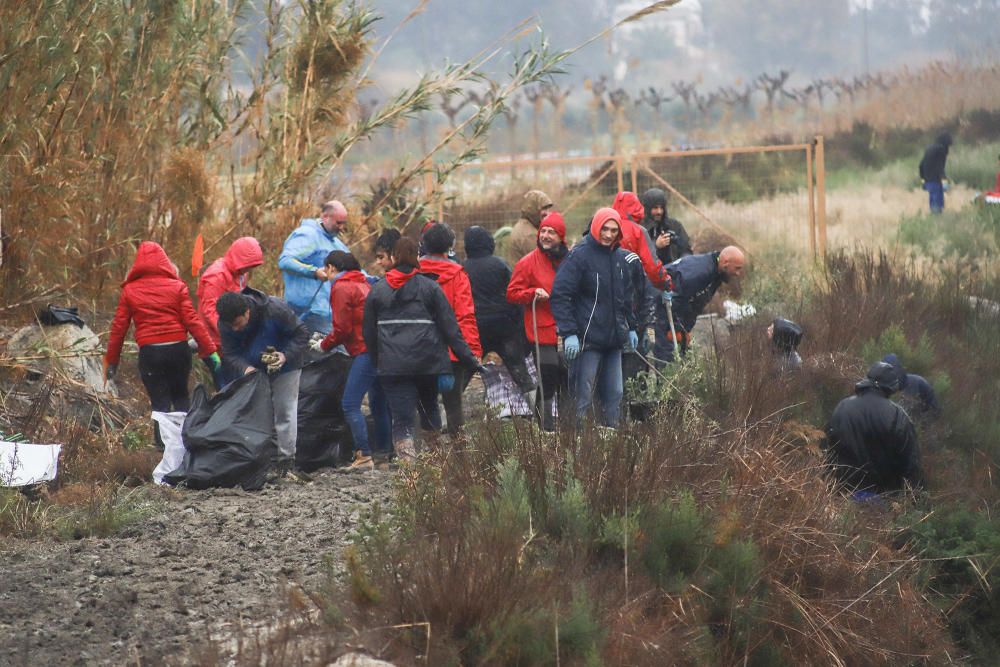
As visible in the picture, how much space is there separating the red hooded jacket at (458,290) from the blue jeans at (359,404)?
573mm

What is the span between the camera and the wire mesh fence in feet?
66.7

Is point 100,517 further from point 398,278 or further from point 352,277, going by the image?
point 352,277

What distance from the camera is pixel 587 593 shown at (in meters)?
6.31

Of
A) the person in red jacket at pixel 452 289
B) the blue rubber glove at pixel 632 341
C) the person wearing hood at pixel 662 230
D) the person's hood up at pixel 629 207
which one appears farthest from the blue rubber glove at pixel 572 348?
the person wearing hood at pixel 662 230

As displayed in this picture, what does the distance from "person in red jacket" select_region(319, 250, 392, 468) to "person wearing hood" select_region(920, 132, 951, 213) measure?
1604cm

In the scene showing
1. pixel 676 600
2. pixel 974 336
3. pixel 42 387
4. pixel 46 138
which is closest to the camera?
pixel 676 600

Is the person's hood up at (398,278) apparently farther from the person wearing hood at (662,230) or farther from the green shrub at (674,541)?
the green shrub at (674,541)

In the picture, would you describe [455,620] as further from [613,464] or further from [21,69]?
[21,69]

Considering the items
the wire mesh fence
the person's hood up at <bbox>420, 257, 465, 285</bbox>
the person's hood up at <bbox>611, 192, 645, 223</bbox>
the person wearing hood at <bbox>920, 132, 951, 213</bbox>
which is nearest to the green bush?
the person's hood up at <bbox>420, 257, 465, 285</bbox>

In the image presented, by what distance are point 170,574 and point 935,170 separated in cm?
2008

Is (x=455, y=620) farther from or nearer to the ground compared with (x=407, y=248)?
nearer to the ground

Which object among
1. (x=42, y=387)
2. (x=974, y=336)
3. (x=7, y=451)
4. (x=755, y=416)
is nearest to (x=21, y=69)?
(x=42, y=387)

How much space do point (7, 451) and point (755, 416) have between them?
4.50m

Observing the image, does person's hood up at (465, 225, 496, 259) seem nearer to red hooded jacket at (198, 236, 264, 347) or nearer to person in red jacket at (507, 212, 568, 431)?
person in red jacket at (507, 212, 568, 431)
